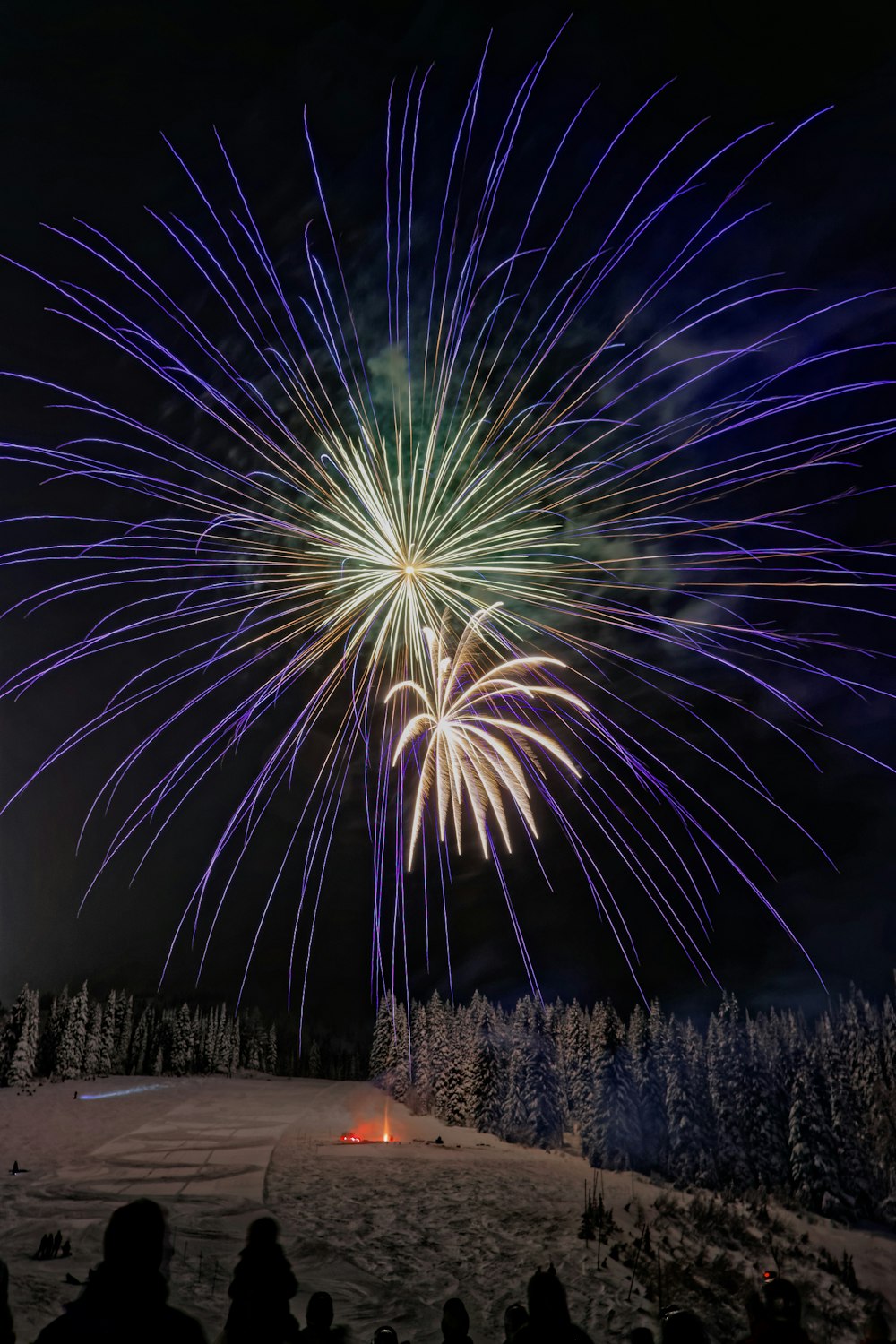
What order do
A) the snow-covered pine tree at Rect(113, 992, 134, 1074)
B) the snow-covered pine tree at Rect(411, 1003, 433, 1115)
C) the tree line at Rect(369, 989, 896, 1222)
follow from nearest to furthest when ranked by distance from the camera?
the tree line at Rect(369, 989, 896, 1222), the snow-covered pine tree at Rect(411, 1003, 433, 1115), the snow-covered pine tree at Rect(113, 992, 134, 1074)

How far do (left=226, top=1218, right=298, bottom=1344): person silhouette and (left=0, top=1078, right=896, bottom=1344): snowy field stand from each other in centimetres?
1276

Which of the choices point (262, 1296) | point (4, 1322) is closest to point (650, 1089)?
point (262, 1296)

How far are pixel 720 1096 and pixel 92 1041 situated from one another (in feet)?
195

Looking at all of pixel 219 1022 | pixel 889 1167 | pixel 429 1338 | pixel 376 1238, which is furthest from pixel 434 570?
pixel 219 1022

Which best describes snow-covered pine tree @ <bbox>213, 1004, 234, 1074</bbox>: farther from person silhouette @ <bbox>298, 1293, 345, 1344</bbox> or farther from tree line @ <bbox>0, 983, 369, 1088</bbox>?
person silhouette @ <bbox>298, 1293, 345, 1344</bbox>

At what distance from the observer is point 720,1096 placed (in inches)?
1296

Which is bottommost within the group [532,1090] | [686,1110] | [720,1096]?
[686,1110]

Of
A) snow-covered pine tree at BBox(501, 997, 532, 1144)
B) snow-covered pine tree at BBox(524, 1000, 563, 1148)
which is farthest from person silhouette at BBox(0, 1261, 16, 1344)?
snow-covered pine tree at BBox(501, 997, 532, 1144)

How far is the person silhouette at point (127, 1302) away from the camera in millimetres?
3217

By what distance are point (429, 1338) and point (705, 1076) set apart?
21.6m

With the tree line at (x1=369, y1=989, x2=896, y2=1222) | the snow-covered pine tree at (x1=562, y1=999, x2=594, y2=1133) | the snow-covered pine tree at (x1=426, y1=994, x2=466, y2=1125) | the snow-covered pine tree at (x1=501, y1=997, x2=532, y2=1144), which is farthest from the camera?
the snow-covered pine tree at (x1=426, y1=994, x2=466, y2=1125)

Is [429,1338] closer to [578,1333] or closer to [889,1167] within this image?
[578,1333]

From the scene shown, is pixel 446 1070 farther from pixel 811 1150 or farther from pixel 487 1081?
pixel 811 1150

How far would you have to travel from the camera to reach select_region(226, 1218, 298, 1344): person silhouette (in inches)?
186
